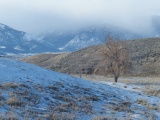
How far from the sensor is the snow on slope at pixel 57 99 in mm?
16531

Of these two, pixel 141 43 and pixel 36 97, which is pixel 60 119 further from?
pixel 141 43

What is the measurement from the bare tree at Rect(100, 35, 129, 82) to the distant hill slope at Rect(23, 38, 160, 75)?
35.3 metres

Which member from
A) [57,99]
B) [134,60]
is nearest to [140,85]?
[57,99]

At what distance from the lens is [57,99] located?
19891 millimetres

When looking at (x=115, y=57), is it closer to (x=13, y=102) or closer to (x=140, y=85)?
(x=140, y=85)

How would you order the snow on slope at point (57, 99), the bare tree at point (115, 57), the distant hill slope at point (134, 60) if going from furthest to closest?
1. the distant hill slope at point (134, 60)
2. the bare tree at point (115, 57)
3. the snow on slope at point (57, 99)

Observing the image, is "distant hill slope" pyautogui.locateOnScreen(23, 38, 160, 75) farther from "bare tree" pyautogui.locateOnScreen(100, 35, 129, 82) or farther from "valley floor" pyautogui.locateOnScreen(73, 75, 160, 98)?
"bare tree" pyautogui.locateOnScreen(100, 35, 129, 82)

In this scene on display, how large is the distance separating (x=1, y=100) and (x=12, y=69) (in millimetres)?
8432

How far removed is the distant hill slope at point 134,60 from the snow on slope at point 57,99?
62479mm

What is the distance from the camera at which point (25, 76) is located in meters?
24.2

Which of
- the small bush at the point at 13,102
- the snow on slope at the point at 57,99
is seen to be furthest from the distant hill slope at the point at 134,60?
the small bush at the point at 13,102

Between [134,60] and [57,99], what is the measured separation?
289ft

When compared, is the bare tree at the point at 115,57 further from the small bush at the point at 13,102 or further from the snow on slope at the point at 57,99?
the small bush at the point at 13,102

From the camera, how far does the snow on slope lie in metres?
16.5
